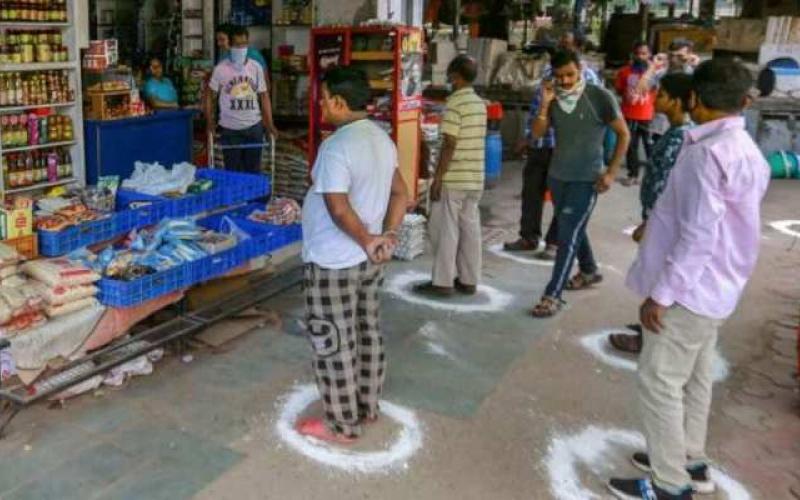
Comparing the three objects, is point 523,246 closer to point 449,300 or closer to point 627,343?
point 449,300

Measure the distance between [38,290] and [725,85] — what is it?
294 centimetres

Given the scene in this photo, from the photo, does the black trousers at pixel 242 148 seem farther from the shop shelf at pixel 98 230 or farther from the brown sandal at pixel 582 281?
the brown sandal at pixel 582 281

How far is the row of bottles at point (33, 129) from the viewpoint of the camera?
239 inches

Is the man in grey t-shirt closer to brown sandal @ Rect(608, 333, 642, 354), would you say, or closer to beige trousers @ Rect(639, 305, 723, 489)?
brown sandal @ Rect(608, 333, 642, 354)

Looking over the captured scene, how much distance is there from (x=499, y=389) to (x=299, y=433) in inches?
43.3

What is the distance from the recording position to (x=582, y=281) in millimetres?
5703

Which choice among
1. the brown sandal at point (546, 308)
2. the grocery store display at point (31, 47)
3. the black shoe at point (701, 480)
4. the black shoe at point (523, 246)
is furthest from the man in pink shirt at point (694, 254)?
the grocery store display at point (31, 47)

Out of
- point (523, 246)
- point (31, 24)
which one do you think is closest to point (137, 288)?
point (31, 24)

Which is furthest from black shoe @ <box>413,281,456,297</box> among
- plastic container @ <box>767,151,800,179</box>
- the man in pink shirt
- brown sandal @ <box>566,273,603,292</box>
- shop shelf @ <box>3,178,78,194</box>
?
plastic container @ <box>767,151,800,179</box>

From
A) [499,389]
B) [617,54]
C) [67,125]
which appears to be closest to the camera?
[499,389]

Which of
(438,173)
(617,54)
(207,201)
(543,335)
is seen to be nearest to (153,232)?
(207,201)

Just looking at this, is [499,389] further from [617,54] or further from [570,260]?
[617,54]

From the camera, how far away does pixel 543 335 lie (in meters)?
4.77

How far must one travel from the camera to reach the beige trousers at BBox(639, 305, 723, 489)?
2758mm
